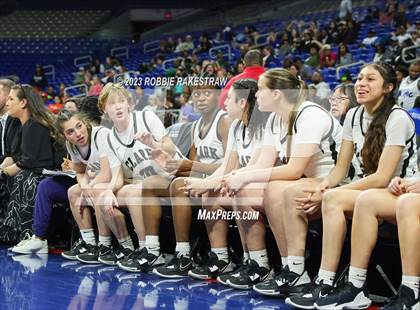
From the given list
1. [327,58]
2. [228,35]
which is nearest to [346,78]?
[327,58]

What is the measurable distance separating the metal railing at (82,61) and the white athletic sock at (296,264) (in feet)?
58.6

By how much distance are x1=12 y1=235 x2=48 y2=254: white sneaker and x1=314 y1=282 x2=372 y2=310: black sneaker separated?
10.6 feet

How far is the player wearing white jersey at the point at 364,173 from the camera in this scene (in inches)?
160

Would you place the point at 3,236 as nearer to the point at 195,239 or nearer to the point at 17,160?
the point at 17,160

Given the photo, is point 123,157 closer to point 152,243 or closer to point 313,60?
point 152,243

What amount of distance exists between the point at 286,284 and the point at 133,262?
1.52 meters

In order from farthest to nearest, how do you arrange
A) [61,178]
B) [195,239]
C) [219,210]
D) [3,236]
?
[3,236] → [61,178] → [195,239] → [219,210]

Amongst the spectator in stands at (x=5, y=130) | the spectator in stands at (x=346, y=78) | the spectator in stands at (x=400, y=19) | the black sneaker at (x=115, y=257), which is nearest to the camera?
the black sneaker at (x=115, y=257)

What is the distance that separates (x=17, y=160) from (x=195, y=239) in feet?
7.36

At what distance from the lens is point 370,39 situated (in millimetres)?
15203

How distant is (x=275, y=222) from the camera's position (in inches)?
182

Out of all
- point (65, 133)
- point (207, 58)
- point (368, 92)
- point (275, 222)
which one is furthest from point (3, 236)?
point (207, 58)

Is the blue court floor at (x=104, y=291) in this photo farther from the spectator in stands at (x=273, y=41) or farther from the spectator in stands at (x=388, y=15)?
the spectator in stands at (x=273, y=41)

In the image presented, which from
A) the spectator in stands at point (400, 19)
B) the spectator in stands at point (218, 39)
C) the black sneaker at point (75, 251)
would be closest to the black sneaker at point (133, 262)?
the black sneaker at point (75, 251)
